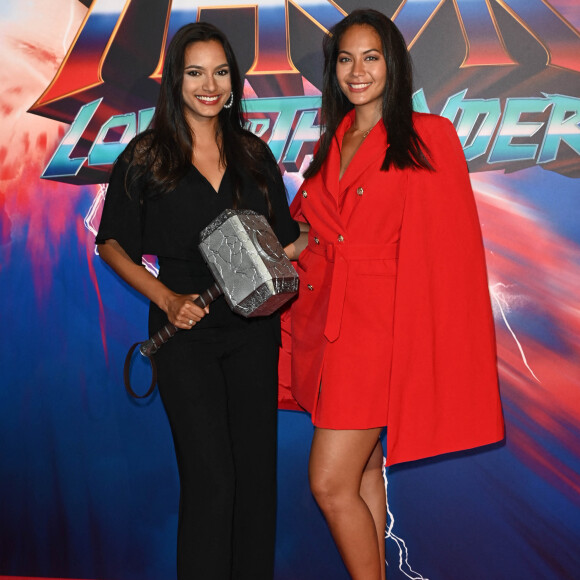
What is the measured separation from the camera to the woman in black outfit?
7.27ft

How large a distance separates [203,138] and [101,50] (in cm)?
95

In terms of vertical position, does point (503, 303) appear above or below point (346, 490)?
above

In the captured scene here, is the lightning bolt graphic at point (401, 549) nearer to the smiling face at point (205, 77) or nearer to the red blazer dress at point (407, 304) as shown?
the red blazer dress at point (407, 304)

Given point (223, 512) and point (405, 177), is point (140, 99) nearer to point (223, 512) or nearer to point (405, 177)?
point (405, 177)

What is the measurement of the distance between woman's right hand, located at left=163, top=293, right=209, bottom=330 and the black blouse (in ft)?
0.30

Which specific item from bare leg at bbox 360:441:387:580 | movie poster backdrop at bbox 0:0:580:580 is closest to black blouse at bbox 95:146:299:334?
bare leg at bbox 360:441:387:580

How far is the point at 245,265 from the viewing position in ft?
6.73

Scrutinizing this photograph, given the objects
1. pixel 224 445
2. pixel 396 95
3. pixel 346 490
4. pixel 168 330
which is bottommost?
pixel 346 490

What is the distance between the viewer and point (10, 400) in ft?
10.7

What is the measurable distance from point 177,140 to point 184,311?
1.78 feet

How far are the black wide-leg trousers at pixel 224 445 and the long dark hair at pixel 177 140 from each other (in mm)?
459

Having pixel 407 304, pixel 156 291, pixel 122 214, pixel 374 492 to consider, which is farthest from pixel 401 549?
pixel 122 214

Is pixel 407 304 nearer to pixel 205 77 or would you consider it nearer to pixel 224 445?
pixel 224 445

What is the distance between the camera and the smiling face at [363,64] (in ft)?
7.24
